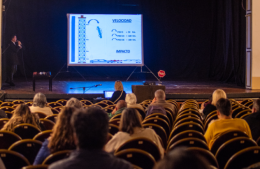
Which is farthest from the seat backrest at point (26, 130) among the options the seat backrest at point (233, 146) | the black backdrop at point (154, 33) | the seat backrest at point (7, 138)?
the black backdrop at point (154, 33)

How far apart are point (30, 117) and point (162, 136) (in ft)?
5.26

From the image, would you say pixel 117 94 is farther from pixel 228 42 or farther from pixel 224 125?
pixel 228 42

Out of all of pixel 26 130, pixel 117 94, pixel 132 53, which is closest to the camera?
pixel 26 130

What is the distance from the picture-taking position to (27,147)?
292 cm

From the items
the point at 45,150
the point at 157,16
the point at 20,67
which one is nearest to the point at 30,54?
the point at 20,67

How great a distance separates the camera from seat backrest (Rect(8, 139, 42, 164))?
9.43ft

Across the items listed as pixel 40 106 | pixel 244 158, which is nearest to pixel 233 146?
pixel 244 158

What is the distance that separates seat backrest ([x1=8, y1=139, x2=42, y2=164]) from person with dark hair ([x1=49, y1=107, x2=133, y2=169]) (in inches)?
47.5

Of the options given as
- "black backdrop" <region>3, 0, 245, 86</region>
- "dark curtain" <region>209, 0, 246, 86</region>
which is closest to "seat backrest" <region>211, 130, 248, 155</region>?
"dark curtain" <region>209, 0, 246, 86</region>

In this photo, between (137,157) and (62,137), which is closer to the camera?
(137,157)

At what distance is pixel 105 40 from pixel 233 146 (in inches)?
429

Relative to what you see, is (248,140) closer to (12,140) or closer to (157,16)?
(12,140)

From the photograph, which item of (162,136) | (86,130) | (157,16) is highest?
(157,16)

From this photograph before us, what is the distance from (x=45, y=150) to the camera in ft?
8.67
